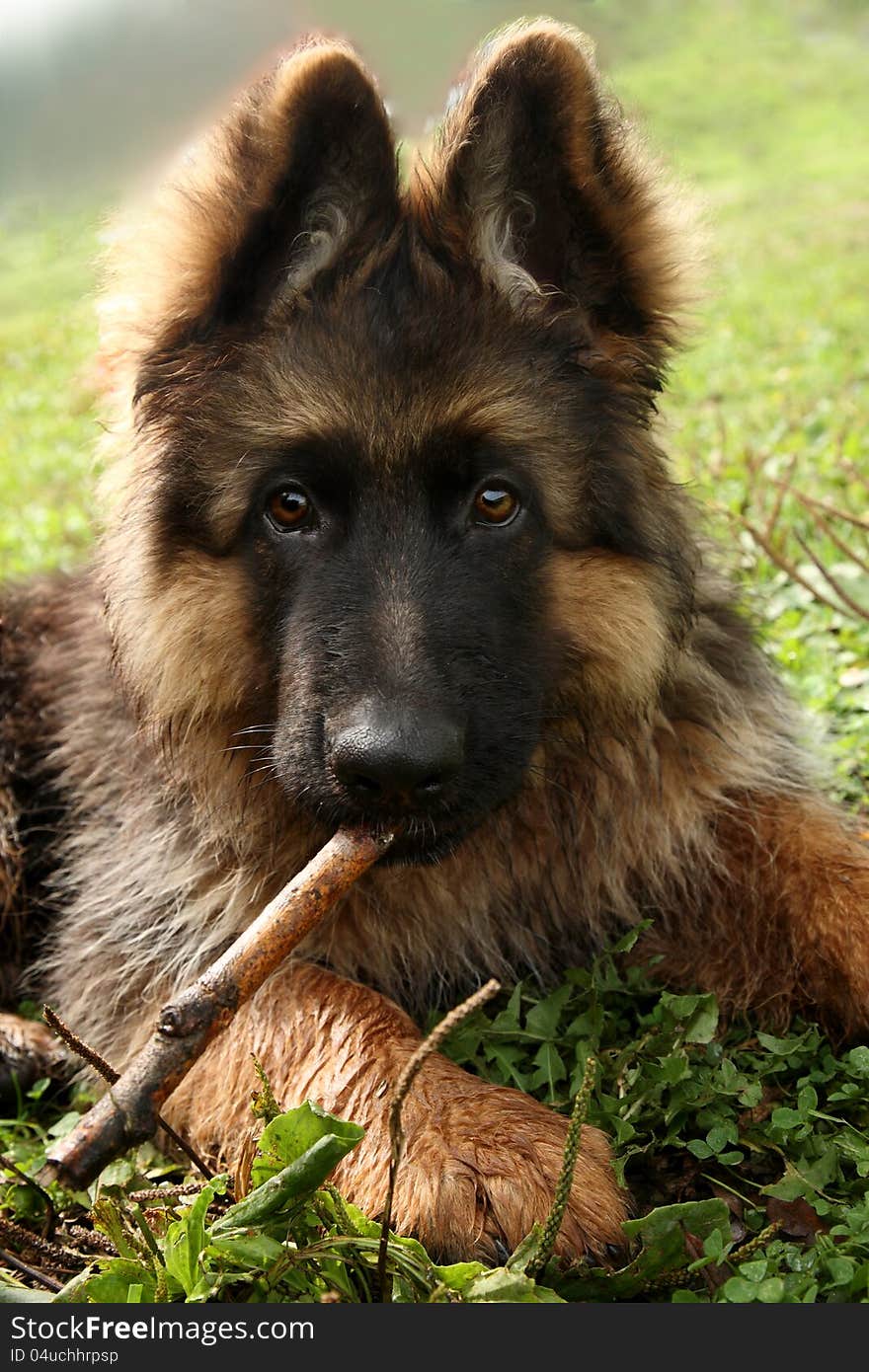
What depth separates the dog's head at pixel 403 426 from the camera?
333cm

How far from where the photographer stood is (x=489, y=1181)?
3000 millimetres

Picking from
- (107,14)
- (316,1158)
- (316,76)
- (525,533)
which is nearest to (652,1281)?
(316,1158)

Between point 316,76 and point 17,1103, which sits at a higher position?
point 316,76

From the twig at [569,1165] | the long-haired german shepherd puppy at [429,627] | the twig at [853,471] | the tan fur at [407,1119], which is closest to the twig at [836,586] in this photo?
the twig at [853,471]

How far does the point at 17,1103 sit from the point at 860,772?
3.16 metres

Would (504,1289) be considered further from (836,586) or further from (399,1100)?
(836,586)

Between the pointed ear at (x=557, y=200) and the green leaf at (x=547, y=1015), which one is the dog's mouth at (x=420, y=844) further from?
the pointed ear at (x=557, y=200)

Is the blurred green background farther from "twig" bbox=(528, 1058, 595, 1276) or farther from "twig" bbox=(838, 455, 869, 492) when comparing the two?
"twig" bbox=(528, 1058, 595, 1276)

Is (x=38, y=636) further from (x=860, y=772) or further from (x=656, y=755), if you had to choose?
(x=860, y=772)

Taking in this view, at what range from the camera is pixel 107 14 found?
876cm

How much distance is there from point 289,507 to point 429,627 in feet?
1.87

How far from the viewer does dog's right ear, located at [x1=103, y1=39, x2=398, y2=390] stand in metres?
3.52

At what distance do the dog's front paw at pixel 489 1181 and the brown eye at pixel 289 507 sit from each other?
4.86 feet

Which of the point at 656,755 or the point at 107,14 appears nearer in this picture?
the point at 656,755
